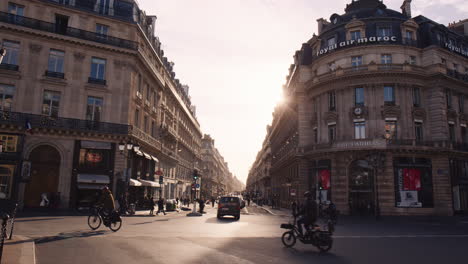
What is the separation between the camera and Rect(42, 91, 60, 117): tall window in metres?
29.0

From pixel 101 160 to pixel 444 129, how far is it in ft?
112

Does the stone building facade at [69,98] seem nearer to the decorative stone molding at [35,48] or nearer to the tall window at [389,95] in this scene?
the decorative stone molding at [35,48]

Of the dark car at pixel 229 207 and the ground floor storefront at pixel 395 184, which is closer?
the dark car at pixel 229 207

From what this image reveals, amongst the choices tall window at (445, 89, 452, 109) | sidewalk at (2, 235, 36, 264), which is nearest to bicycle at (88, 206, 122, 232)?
sidewalk at (2, 235, 36, 264)

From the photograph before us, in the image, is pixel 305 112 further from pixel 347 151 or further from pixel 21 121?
pixel 21 121

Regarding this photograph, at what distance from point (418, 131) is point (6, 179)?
1526 inches

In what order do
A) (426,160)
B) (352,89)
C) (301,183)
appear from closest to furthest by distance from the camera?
(426,160) → (352,89) → (301,183)

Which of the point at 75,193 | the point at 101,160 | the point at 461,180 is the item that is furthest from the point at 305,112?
the point at 75,193

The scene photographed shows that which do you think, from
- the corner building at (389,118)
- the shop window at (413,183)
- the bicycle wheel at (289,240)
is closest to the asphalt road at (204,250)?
the bicycle wheel at (289,240)

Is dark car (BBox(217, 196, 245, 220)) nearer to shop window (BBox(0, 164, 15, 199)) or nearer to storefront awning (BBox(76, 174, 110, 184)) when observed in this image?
storefront awning (BBox(76, 174, 110, 184))

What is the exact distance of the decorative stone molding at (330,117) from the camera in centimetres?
3722

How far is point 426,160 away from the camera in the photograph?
34.3 metres

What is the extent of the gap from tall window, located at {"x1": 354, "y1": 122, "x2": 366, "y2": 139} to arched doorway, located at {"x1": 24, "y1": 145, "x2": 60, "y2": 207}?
28.9m

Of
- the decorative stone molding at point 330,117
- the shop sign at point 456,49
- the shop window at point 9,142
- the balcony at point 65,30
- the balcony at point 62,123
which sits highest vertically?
the shop sign at point 456,49
